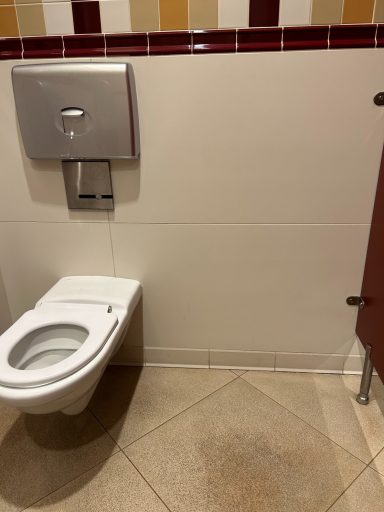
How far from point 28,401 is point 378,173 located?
4.45 ft

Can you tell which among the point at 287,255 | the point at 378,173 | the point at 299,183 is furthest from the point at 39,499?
the point at 378,173

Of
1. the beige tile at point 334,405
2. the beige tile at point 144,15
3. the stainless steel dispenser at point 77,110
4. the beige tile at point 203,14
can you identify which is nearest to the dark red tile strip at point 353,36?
the beige tile at point 203,14

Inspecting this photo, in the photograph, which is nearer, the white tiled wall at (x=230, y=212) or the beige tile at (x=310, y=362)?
the white tiled wall at (x=230, y=212)

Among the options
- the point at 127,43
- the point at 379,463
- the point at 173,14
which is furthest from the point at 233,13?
the point at 379,463

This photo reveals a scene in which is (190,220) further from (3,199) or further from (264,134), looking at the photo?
(3,199)

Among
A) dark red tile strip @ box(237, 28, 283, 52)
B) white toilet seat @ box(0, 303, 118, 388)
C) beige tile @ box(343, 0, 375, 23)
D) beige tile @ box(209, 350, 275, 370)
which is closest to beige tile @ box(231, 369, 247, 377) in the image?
beige tile @ box(209, 350, 275, 370)

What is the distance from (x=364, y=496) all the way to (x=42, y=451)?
3.47ft

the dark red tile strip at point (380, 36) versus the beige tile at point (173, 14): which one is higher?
the beige tile at point (173, 14)

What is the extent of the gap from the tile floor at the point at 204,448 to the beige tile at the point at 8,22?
1.40 m

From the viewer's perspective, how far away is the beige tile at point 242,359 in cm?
165

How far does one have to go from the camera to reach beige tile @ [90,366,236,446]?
1.40m

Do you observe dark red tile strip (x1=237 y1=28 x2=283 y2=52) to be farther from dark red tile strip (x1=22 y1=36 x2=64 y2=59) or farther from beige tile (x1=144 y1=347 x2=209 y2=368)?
beige tile (x1=144 y1=347 x2=209 y2=368)

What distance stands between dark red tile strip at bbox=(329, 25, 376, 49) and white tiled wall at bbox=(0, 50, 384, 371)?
Result: 27 millimetres

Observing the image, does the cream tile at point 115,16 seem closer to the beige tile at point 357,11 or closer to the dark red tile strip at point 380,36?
the beige tile at point 357,11
